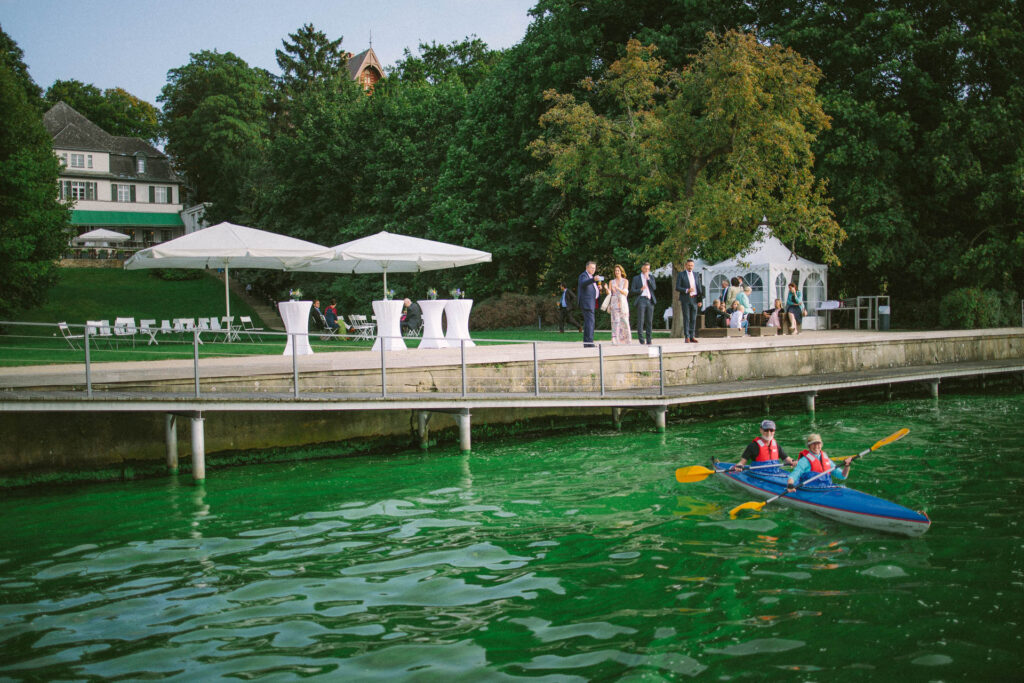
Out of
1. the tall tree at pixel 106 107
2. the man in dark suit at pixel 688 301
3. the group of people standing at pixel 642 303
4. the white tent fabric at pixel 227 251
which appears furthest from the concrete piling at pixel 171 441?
the tall tree at pixel 106 107

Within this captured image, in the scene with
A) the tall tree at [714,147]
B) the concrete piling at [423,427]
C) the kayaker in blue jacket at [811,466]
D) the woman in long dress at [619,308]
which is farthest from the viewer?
the tall tree at [714,147]

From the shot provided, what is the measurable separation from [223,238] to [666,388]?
1107cm

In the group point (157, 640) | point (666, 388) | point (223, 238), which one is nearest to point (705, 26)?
point (666, 388)

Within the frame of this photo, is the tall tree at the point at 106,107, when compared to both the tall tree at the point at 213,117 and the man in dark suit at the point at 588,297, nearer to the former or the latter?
the tall tree at the point at 213,117

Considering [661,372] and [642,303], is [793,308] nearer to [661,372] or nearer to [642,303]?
[642,303]

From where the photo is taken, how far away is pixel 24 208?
1303 inches

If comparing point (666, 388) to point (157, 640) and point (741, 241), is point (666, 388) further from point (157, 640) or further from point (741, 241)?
point (157, 640)

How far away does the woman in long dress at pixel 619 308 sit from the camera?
2183 cm

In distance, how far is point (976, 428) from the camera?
18234 mm

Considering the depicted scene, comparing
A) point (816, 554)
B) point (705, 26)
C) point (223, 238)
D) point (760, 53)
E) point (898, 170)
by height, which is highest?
point (705, 26)

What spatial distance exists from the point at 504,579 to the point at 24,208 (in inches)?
1245

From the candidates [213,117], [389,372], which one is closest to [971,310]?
[389,372]

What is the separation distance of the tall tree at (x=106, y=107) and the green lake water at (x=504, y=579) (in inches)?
3285

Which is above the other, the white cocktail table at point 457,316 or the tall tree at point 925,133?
the tall tree at point 925,133
